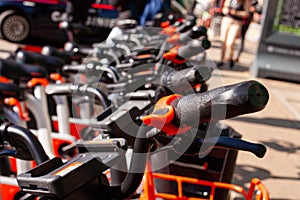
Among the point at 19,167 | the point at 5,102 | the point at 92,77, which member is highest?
the point at 92,77

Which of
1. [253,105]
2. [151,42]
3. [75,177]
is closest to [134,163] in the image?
[75,177]

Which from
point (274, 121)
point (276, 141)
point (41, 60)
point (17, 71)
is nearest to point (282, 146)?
point (276, 141)

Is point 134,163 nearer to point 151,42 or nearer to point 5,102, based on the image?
point 5,102

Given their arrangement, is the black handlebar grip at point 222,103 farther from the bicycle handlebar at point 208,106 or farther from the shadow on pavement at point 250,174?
the shadow on pavement at point 250,174

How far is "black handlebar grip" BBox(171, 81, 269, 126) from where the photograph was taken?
90 centimetres

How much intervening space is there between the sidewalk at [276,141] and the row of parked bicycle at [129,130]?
431 millimetres

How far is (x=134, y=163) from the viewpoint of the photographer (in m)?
1.35

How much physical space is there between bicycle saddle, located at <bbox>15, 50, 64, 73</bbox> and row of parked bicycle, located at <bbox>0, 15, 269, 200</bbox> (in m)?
0.30

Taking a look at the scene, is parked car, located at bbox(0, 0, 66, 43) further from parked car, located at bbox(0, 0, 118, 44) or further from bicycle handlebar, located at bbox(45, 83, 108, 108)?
bicycle handlebar, located at bbox(45, 83, 108, 108)

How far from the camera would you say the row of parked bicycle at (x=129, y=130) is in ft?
3.53

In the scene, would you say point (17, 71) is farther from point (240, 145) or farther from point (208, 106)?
point (208, 106)

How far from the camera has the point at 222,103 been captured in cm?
97

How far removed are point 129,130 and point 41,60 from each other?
2291 mm

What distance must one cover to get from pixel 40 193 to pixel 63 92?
103cm
